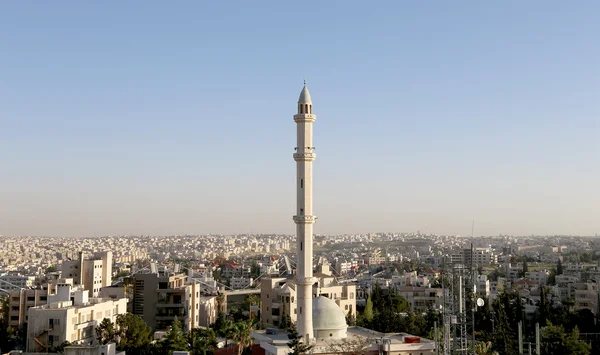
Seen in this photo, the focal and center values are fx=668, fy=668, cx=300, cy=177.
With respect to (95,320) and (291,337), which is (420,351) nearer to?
(291,337)

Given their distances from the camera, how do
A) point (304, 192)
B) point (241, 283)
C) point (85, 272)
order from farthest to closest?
point (241, 283) < point (85, 272) < point (304, 192)

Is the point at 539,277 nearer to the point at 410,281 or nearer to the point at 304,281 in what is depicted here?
the point at 410,281

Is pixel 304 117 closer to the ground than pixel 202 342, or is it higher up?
higher up

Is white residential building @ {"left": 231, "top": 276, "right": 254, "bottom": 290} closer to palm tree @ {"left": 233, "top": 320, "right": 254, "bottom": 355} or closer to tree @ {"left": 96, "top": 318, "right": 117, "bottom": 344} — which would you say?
tree @ {"left": 96, "top": 318, "right": 117, "bottom": 344}

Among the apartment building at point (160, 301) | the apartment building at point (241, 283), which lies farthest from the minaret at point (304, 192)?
the apartment building at point (241, 283)

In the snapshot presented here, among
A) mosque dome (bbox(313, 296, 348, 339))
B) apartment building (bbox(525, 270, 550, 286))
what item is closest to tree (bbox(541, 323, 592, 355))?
mosque dome (bbox(313, 296, 348, 339))

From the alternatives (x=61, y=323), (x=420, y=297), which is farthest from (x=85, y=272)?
(x=420, y=297)

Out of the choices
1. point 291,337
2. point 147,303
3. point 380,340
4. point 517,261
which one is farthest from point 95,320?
point 517,261
